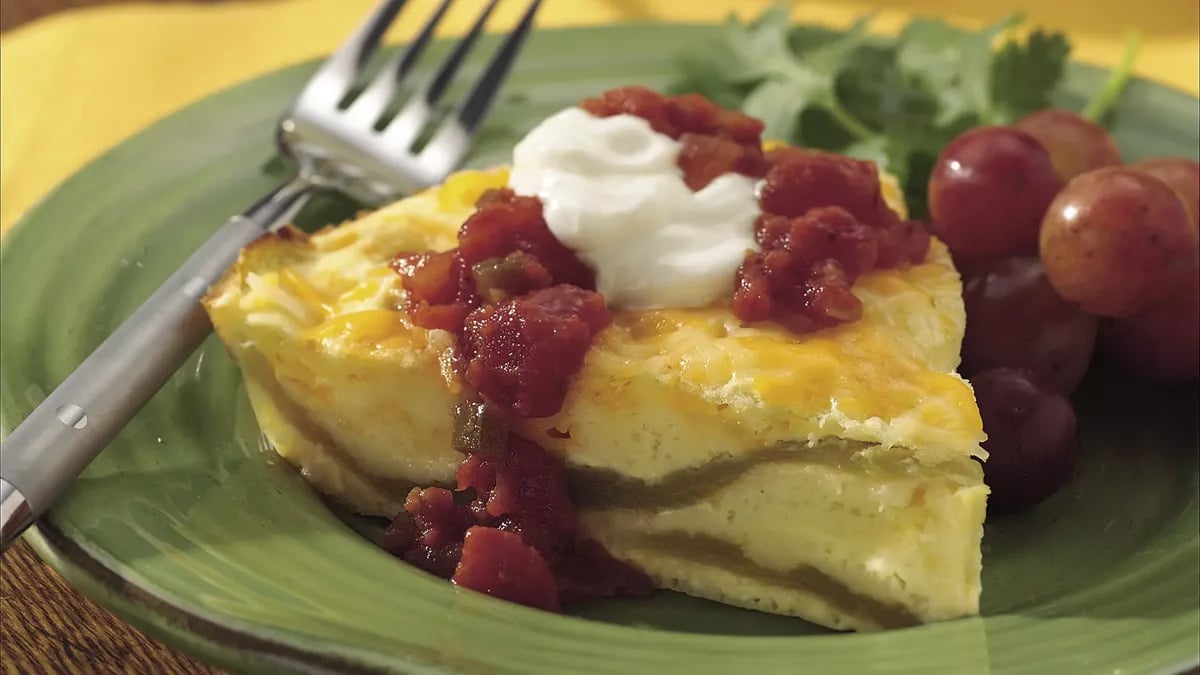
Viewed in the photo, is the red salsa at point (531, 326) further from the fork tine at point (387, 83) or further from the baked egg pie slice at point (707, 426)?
the fork tine at point (387, 83)

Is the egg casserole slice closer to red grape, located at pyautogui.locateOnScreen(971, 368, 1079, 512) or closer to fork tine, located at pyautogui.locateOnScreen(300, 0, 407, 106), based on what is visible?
red grape, located at pyautogui.locateOnScreen(971, 368, 1079, 512)

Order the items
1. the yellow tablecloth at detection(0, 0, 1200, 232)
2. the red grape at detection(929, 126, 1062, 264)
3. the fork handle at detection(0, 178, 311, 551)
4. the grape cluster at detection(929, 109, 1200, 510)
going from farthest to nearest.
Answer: the yellow tablecloth at detection(0, 0, 1200, 232) < the red grape at detection(929, 126, 1062, 264) < the grape cluster at detection(929, 109, 1200, 510) < the fork handle at detection(0, 178, 311, 551)

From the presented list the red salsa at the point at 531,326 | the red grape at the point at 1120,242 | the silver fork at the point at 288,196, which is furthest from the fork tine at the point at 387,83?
the red grape at the point at 1120,242

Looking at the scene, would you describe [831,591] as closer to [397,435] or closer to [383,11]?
[397,435]

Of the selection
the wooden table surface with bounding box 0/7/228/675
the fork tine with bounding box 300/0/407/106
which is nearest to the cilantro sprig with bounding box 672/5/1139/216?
the fork tine with bounding box 300/0/407/106

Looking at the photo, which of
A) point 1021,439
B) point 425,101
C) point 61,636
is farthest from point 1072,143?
point 61,636
